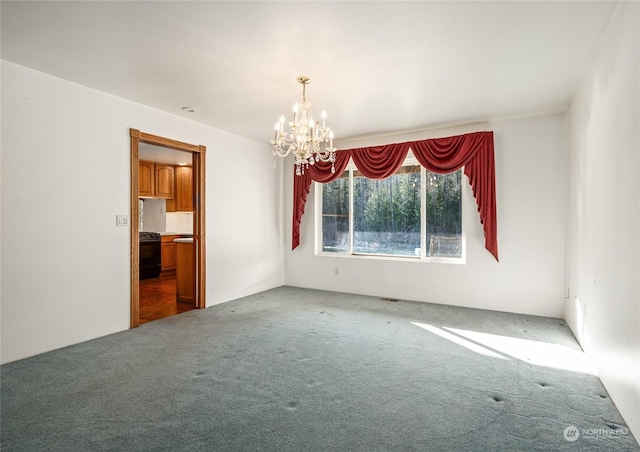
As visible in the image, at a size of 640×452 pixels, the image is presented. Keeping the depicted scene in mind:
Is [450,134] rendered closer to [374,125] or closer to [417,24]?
[374,125]

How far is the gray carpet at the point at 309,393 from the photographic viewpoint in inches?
73.1

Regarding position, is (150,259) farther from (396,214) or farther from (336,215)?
(396,214)

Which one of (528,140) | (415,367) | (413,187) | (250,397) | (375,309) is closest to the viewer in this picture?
(250,397)

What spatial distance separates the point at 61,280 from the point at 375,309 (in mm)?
3536

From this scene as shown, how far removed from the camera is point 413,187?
5191mm

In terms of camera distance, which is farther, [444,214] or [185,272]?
[185,272]

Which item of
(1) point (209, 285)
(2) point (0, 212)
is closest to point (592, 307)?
(1) point (209, 285)

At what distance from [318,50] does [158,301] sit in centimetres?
425

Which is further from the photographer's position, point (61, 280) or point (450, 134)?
point (450, 134)

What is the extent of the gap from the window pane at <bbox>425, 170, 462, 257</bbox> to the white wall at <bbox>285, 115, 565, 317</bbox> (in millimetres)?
197

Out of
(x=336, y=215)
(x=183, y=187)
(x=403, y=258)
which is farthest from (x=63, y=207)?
(x=183, y=187)

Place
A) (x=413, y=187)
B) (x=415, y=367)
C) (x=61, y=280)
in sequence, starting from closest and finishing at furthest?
(x=415, y=367) → (x=61, y=280) → (x=413, y=187)

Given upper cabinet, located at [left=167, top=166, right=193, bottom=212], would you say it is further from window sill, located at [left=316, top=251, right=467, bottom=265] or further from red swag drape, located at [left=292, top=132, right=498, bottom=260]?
red swag drape, located at [left=292, top=132, right=498, bottom=260]

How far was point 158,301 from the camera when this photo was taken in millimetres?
5066
